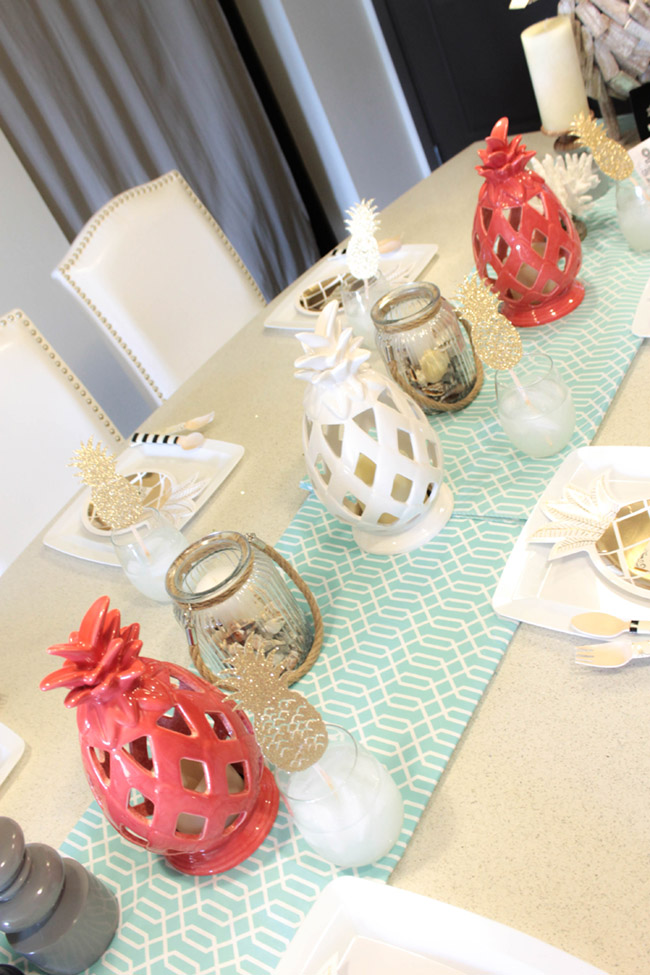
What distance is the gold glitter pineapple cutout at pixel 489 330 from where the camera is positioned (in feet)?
2.79

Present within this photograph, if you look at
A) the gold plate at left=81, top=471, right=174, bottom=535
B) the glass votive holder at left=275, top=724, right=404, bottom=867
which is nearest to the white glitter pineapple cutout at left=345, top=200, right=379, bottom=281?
the gold plate at left=81, top=471, right=174, bottom=535

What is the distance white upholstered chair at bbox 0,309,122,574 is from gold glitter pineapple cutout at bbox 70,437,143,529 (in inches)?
25.5

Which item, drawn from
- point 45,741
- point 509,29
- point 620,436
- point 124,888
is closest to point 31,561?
point 45,741

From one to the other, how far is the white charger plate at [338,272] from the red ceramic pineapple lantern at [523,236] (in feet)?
0.83

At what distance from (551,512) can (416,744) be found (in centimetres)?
27

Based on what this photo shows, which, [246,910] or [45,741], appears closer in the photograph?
[246,910]

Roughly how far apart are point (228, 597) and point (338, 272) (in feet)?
3.04

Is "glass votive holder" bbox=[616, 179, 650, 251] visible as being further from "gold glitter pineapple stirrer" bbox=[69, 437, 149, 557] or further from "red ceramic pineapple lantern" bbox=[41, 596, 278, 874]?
"red ceramic pineapple lantern" bbox=[41, 596, 278, 874]

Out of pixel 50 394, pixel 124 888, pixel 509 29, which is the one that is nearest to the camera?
pixel 124 888

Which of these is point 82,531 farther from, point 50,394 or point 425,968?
point 425,968

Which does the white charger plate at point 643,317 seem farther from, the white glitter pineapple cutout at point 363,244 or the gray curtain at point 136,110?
the gray curtain at point 136,110

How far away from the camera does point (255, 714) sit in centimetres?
58

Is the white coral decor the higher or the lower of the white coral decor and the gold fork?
the higher

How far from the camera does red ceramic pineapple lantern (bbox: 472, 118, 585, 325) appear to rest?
3.47ft
